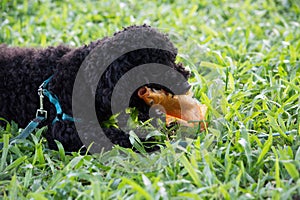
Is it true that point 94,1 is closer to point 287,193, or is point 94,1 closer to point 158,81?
point 158,81

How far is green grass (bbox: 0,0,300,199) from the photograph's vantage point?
268 centimetres

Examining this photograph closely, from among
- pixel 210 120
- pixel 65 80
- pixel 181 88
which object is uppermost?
pixel 65 80

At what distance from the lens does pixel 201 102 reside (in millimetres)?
3654

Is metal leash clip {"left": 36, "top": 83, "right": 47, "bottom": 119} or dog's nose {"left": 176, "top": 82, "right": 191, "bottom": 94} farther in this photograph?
metal leash clip {"left": 36, "top": 83, "right": 47, "bottom": 119}

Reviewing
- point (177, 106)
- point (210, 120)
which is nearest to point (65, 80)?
point (177, 106)

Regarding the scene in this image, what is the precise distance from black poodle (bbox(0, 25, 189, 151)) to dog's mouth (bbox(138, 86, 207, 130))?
49mm

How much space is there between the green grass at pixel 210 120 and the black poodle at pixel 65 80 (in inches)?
4.9

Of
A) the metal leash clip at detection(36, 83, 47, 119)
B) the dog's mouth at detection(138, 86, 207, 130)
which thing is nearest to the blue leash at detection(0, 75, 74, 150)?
the metal leash clip at detection(36, 83, 47, 119)

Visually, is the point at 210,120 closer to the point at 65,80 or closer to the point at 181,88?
the point at 181,88

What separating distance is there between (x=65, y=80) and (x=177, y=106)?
2.41 ft

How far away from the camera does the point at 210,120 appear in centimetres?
338

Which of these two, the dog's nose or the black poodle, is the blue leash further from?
the dog's nose

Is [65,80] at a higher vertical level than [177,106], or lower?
higher

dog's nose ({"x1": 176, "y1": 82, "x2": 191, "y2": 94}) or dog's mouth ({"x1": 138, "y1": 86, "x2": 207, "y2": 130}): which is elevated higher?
dog's nose ({"x1": 176, "y1": 82, "x2": 191, "y2": 94})
